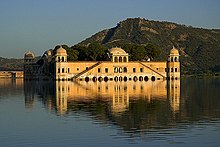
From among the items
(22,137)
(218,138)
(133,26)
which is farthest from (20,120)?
(133,26)

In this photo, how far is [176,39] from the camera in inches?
5886

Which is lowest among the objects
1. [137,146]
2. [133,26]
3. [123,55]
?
[137,146]

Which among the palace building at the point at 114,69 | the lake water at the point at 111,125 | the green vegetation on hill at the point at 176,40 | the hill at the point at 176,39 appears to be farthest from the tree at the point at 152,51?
the lake water at the point at 111,125

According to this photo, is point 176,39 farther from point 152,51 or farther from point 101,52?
point 101,52

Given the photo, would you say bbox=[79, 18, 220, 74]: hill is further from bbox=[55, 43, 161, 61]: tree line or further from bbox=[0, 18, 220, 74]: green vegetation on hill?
bbox=[55, 43, 161, 61]: tree line

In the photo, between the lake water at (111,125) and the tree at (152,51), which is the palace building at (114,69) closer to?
the tree at (152,51)

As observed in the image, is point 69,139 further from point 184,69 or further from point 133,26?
point 133,26

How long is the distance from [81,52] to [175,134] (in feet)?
235

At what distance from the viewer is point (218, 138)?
1677cm

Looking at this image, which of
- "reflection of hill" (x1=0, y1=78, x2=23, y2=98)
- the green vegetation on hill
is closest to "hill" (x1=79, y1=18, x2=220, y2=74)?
the green vegetation on hill

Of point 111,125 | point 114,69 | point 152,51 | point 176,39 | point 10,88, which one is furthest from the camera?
point 176,39

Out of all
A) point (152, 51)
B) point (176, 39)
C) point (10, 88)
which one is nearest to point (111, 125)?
point (10, 88)

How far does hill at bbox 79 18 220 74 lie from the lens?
426 ft

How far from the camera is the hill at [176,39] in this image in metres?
130
